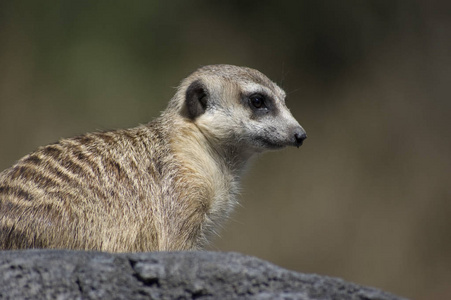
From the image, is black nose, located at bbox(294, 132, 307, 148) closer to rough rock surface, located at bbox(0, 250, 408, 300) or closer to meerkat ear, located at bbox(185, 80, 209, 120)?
meerkat ear, located at bbox(185, 80, 209, 120)

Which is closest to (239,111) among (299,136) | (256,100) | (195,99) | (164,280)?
(256,100)

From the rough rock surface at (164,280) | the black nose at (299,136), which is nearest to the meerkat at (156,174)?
the black nose at (299,136)

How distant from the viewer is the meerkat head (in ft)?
11.0

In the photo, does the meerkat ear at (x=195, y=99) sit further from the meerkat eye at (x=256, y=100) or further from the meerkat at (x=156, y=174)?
the meerkat eye at (x=256, y=100)

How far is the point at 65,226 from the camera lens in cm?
261

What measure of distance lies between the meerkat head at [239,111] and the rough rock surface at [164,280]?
141 centimetres

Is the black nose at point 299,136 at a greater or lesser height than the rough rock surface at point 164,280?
greater

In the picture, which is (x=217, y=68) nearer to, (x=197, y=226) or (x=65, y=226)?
(x=197, y=226)

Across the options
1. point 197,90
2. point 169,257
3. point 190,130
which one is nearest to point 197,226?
point 190,130

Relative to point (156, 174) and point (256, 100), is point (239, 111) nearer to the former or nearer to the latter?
point (256, 100)

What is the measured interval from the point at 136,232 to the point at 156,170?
0.39m

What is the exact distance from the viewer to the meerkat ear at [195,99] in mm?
3445

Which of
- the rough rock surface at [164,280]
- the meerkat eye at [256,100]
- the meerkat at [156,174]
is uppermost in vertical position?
the meerkat eye at [256,100]

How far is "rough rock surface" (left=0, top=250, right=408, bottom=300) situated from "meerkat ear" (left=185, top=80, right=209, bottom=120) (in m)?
1.53
